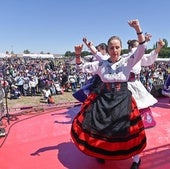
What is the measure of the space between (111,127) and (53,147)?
48.1 inches

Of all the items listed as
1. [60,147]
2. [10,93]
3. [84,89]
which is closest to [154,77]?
[10,93]

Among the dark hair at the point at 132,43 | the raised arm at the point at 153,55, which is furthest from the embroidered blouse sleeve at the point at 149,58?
the dark hair at the point at 132,43

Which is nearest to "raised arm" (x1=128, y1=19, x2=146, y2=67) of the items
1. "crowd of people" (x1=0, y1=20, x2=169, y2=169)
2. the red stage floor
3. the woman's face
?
"crowd of people" (x1=0, y1=20, x2=169, y2=169)

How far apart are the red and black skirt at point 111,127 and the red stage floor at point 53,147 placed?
Result: 1.23 feet

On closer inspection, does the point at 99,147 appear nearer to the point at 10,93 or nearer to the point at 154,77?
the point at 10,93

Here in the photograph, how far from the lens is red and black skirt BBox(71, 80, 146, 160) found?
296cm

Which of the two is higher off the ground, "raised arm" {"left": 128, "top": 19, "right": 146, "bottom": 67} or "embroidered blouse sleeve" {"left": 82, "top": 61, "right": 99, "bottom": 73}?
"raised arm" {"left": 128, "top": 19, "right": 146, "bottom": 67}

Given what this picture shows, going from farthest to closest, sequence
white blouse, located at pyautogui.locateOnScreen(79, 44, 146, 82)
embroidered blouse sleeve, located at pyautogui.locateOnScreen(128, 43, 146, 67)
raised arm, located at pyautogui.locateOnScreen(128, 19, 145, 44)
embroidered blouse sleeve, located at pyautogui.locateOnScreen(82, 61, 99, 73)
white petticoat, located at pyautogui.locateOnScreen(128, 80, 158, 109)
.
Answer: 1. white petticoat, located at pyautogui.locateOnScreen(128, 80, 158, 109)
2. embroidered blouse sleeve, located at pyautogui.locateOnScreen(82, 61, 99, 73)
3. white blouse, located at pyautogui.locateOnScreen(79, 44, 146, 82)
4. embroidered blouse sleeve, located at pyautogui.locateOnScreen(128, 43, 146, 67)
5. raised arm, located at pyautogui.locateOnScreen(128, 19, 145, 44)

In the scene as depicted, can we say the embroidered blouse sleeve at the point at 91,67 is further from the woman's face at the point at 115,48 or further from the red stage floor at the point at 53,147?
the red stage floor at the point at 53,147

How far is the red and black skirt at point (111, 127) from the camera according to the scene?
2961 mm

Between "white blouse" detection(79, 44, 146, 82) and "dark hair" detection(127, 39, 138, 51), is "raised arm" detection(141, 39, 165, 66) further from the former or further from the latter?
"dark hair" detection(127, 39, 138, 51)

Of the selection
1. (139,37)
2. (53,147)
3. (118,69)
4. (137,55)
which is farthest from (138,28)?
(53,147)

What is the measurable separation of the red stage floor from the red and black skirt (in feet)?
1.23

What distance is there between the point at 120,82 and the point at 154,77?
1712 centimetres
